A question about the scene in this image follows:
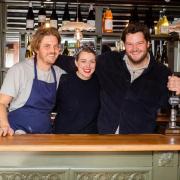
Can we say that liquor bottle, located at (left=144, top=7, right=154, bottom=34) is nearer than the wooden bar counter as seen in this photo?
No

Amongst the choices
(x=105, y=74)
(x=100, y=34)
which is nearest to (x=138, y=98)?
(x=105, y=74)

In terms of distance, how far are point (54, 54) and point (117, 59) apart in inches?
18.5

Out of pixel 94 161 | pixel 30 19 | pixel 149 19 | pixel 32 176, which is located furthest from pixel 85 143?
pixel 149 19

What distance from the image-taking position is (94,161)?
1909mm

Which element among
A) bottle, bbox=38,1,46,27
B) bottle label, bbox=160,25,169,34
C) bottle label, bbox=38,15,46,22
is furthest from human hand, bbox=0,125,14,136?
bottle label, bbox=160,25,169,34

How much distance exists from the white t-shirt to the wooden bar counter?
1.04 ft

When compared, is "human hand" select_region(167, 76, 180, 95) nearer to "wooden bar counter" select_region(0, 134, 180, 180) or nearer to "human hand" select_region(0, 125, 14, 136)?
"wooden bar counter" select_region(0, 134, 180, 180)

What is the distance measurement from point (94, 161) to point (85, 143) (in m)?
0.12

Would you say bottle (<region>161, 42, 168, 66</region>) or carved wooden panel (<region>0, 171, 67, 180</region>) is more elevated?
bottle (<region>161, 42, 168, 66</region>)

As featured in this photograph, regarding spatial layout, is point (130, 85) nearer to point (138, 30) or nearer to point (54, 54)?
point (138, 30)

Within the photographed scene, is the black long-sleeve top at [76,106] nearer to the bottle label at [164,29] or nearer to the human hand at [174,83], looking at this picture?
the human hand at [174,83]

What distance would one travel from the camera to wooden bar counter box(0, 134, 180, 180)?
1.87m

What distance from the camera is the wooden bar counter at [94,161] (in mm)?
1869

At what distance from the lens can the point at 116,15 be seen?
4.52 m
